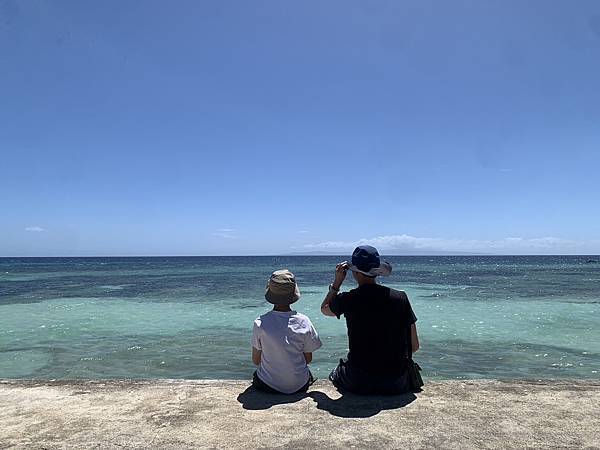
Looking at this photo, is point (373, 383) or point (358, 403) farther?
point (373, 383)

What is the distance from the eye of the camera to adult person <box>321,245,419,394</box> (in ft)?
13.2

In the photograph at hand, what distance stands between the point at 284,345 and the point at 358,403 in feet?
2.70

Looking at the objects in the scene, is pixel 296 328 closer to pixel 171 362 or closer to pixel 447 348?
pixel 171 362

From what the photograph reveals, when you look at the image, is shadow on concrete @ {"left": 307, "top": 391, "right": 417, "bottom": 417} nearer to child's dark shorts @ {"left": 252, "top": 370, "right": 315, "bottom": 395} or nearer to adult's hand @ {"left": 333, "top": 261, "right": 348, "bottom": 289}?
child's dark shorts @ {"left": 252, "top": 370, "right": 315, "bottom": 395}

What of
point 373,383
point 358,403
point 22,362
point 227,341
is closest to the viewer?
point 358,403

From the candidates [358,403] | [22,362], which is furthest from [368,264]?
[22,362]

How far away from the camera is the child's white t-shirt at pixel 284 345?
13.8 feet

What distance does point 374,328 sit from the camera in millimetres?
4031

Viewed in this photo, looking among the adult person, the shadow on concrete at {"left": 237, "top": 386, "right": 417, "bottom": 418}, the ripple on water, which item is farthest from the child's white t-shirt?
the ripple on water

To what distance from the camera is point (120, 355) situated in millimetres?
11047

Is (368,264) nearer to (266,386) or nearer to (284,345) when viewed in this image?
(284,345)

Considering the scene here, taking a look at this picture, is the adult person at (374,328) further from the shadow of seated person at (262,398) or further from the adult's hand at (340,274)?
the shadow of seated person at (262,398)

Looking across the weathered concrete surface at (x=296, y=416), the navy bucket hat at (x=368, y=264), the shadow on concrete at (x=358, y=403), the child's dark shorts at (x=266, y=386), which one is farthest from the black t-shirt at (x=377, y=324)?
the child's dark shorts at (x=266, y=386)

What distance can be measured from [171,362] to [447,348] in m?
6.71
